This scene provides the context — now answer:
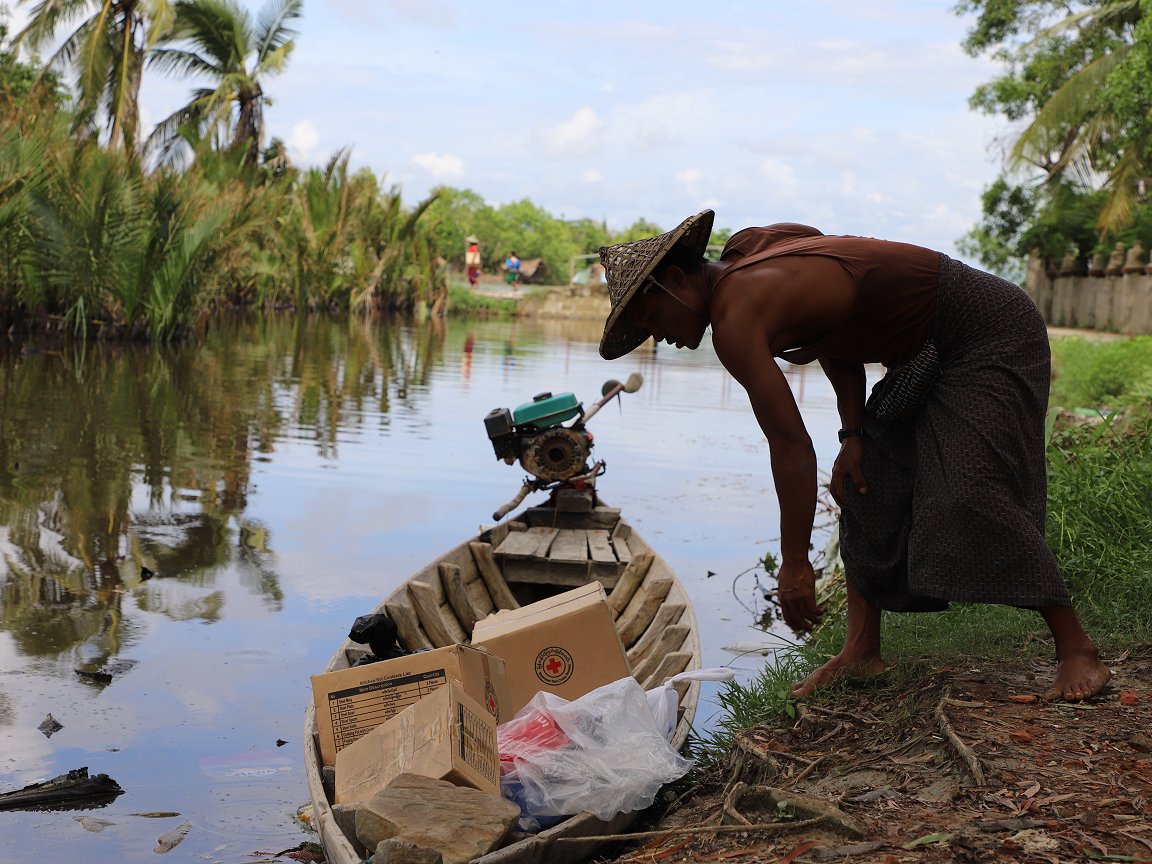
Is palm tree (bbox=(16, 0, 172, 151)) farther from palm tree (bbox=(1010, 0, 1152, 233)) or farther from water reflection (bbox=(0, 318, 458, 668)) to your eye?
palm tree (bbox=(1010, 0, 1152, 233))

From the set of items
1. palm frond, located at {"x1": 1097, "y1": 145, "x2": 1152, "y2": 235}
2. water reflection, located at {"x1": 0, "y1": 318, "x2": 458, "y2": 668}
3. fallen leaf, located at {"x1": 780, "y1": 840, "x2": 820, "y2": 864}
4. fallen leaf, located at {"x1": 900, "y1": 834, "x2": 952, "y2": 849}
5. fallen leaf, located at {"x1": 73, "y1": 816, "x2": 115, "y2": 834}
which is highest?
palm frond, located at {"x1": 1097, "y1": 145, "x2": 1152, "y2": 235}

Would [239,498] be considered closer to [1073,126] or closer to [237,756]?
[237,756]

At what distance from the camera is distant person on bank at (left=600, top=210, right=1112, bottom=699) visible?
322 cm

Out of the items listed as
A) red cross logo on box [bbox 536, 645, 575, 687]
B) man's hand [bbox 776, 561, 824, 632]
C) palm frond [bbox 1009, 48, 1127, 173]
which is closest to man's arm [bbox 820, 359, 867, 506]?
man's hand [bbox 776, 561, 824, 632]

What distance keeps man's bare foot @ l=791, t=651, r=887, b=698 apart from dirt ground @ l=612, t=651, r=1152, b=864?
8 centimetres

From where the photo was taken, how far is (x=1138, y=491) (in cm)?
553

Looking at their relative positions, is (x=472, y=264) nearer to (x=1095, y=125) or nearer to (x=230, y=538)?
(x=1095, y=125)

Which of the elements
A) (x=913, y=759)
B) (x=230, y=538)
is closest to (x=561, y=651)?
(x=913, y=759)

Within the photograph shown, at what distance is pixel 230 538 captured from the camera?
27.0 feet

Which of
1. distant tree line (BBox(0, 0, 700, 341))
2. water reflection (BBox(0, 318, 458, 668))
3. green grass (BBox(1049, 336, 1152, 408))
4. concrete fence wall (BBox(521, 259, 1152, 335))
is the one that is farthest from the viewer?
concrete fence wall (BBox(521, 259, 1152, 335))

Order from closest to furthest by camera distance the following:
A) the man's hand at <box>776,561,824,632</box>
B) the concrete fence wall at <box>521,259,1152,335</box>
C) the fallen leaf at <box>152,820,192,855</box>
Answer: the man's hand at <box>776,561,824,632</box>, the fallen leaf at <box>152,820,192,855</box>, the concrete fence wall at <box>521,259,1152,335</box>

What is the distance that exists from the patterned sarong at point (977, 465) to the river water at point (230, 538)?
1.59 metres

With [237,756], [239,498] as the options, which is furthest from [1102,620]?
[239,498]

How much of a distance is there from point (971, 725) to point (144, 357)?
55.8ft
